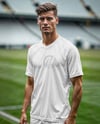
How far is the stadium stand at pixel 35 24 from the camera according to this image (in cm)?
3788


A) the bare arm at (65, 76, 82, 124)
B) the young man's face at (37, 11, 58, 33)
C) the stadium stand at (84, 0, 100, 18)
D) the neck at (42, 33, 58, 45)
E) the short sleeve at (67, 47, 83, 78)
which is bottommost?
the bare arm at (65, 76, 82, 124)

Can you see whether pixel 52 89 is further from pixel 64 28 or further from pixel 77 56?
pixel 64 28

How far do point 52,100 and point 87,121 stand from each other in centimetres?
385

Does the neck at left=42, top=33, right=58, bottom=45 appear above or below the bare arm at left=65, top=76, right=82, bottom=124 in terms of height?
above

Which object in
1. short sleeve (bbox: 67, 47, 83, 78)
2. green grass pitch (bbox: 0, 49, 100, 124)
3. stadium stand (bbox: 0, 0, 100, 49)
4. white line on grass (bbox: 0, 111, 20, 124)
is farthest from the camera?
stadium stand (bbox: 0, 0, 100, 49)

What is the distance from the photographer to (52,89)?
3.16 m

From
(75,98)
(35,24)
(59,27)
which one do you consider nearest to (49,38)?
(75,98)

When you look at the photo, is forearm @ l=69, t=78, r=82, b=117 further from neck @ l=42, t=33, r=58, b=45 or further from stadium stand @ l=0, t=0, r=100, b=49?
stadium stand @ l=0, t=0, r=100, b=49

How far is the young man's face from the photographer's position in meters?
3.12

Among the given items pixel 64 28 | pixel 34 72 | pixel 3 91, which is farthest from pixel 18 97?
pixel 64 28

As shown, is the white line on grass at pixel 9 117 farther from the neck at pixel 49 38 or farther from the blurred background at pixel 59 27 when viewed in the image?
the blurred background at pixel 59 27

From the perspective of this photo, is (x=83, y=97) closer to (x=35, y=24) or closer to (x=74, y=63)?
(x=74, y=63)

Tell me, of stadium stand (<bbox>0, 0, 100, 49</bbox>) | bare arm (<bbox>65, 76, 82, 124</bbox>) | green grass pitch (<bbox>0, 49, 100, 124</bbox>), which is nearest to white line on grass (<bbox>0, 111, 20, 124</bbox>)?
green grass pitch (<bbox>0, 49, 100, 124</bbox>)

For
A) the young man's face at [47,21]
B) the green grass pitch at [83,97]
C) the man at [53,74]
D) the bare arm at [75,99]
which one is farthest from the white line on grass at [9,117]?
the young man's face at [47,21]
